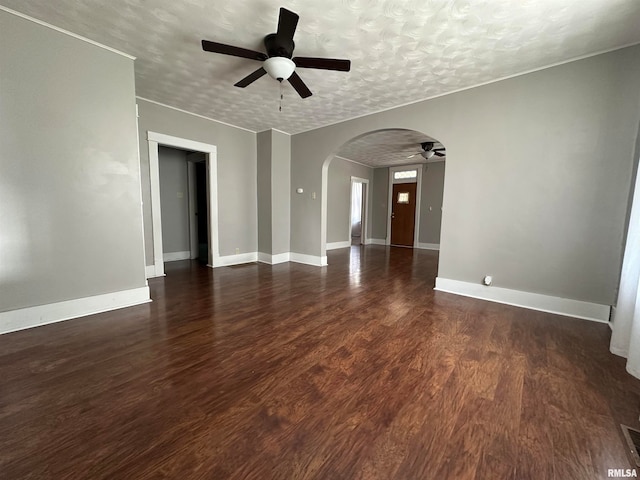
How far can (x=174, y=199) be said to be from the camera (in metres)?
5.83

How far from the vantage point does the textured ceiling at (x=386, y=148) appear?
→ 526cm

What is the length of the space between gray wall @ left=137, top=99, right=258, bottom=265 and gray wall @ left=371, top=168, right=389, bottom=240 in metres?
4.66

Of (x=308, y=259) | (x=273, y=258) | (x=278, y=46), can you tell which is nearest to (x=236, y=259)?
(x=273, y=258)

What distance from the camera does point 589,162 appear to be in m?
2.77

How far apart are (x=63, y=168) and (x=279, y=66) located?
2.33 meters

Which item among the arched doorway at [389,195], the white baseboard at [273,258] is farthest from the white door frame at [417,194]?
the white baseboard at [273,258]

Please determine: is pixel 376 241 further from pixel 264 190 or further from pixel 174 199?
pixel 174 199

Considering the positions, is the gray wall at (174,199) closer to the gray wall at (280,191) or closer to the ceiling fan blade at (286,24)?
the gray wall at (280,191)

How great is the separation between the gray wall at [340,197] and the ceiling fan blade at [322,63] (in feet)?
16.3

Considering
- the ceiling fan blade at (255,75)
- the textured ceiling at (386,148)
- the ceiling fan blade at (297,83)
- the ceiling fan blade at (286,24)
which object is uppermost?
the textured ceiling at (386,148)

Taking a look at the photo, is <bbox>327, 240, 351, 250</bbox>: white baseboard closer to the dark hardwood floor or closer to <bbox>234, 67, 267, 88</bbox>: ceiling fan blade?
the dark hardwood floor

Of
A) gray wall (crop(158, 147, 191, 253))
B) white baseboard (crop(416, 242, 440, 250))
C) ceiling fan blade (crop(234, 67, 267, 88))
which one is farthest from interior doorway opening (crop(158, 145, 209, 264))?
white baseboard (crop(416, 242, 440, 250))

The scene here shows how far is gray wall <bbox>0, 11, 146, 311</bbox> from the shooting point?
229 centimetres

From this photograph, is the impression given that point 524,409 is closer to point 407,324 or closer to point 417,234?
point 407,324
